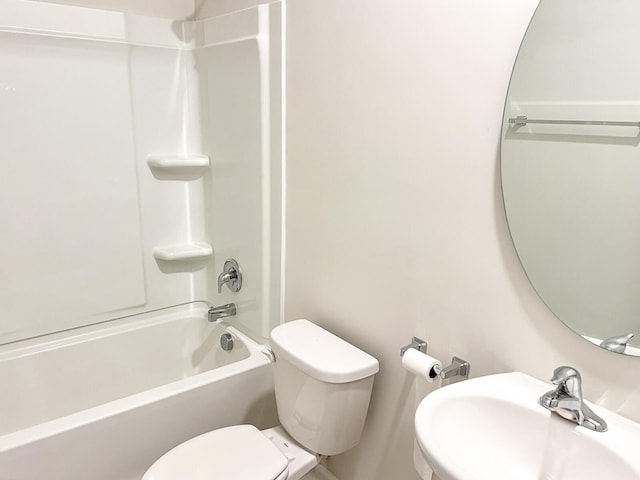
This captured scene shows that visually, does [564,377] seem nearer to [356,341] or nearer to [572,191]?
[572,191]

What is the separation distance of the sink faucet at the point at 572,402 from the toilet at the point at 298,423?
0.58m

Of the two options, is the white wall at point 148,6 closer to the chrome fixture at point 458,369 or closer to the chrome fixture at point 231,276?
the chrome fixture at point 231,276

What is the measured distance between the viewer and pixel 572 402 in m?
0.96

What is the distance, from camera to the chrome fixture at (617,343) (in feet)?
3.23

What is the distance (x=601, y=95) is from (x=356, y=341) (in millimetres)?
1016

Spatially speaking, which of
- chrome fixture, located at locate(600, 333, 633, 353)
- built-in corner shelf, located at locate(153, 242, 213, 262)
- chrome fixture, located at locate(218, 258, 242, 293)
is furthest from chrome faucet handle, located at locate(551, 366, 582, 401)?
built-in corner shelf, located at locate(153, 242, 213, 262)

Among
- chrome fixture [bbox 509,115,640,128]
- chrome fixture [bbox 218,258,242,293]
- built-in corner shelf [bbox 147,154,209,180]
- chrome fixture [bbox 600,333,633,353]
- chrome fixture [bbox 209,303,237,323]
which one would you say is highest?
chrome fixture [bbox 509,115,640,128]

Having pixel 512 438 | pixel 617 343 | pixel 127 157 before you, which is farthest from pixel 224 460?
pixel 127 157

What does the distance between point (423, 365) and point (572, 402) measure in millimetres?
366

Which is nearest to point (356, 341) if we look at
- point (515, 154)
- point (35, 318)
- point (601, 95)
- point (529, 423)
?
point (529, 423)

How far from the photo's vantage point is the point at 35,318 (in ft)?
6.58

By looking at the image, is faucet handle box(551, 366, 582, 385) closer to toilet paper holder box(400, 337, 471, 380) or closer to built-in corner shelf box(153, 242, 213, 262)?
toilet paper holder box(400, 337, 471, 380)

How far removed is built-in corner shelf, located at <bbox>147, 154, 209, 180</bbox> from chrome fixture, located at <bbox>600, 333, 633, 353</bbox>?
5.68ft

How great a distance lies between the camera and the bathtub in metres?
1.45
